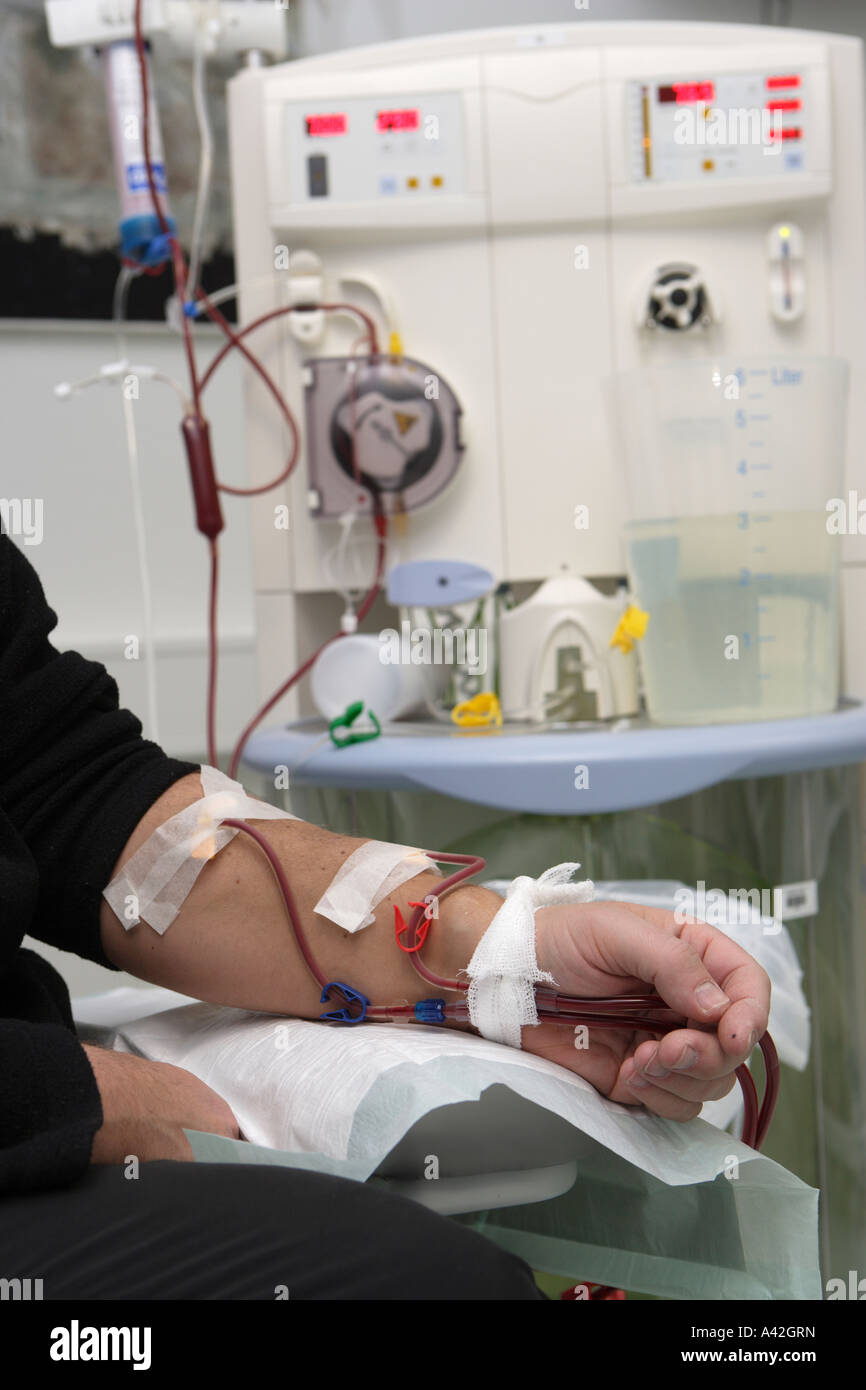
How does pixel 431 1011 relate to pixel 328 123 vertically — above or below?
below

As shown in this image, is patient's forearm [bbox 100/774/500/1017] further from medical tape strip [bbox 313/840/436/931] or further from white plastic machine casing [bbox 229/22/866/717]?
white plastic machine casing [bbox 229/22/866/717]

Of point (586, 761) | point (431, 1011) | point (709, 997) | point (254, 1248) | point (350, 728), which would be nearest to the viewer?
point (254, 1248)

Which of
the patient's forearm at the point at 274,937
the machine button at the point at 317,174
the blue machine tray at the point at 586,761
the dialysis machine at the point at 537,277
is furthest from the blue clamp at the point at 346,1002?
the machine button at the point at 317,174

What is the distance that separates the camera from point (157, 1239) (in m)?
0.46

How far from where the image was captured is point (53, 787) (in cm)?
74

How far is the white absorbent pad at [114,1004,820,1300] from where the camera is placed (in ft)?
1.78

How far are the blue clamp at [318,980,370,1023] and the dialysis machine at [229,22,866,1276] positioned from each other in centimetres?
75

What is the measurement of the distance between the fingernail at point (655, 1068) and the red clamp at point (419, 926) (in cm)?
15

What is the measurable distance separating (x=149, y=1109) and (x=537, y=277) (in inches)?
41.9

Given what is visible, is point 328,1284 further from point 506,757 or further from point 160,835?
point 506,757

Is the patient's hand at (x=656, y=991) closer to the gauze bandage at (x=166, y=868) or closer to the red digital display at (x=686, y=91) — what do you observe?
the gauze bandage at (x=166, y=868)


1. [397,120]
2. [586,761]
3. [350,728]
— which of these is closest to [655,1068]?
[586,761]

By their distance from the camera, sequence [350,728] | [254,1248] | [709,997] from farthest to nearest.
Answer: [350,728] < [709,997] < [254,1248]

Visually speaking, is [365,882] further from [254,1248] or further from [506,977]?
[254,1248]
